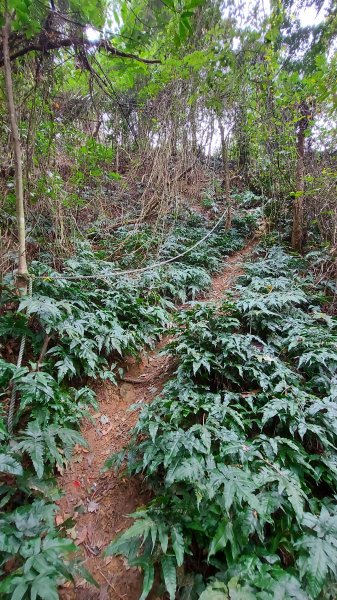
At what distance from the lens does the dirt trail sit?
1.65 metres

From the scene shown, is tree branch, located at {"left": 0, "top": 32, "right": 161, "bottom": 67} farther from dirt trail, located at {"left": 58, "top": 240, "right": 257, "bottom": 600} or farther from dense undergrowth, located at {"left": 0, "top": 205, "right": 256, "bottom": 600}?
dirt trail, located at {"left": 58, "top": 240, "right": 257, "bottom": 600}

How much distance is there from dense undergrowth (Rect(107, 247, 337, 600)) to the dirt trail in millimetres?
208

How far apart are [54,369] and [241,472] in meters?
1.78

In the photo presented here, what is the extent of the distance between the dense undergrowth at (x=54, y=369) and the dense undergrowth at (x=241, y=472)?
0.43 metres

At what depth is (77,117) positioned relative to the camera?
20.0 feet

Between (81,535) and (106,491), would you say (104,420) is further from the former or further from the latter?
(81,535)

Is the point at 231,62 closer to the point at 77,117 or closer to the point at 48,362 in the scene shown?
the point at 48,362

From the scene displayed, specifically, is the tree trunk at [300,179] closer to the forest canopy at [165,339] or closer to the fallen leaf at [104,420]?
the forest canopy at [165,339]

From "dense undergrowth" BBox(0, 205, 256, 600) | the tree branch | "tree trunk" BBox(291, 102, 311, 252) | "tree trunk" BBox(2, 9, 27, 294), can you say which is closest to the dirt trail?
"dense undergrowth" BBox(0, 205, 256, 600)

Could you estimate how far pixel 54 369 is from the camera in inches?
103

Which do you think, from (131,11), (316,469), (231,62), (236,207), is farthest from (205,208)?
(316,469)

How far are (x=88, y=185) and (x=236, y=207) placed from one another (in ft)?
Answer: 13.8

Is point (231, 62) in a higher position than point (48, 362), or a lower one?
higher

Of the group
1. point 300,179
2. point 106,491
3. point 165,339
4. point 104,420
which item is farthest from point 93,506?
point 300,179
